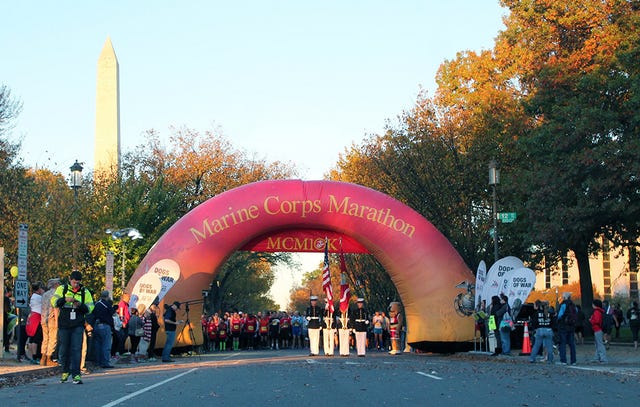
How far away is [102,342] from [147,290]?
398 centimetres

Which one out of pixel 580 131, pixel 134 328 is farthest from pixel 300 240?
pixel 580 131

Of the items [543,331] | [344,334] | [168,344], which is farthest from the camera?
[344,334]

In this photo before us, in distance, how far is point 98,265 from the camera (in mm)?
36406

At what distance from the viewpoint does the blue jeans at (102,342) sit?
20377 mm

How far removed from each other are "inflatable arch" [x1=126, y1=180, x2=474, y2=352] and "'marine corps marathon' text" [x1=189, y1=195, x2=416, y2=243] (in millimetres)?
28

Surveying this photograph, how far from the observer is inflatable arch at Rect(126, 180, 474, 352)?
25.8 m

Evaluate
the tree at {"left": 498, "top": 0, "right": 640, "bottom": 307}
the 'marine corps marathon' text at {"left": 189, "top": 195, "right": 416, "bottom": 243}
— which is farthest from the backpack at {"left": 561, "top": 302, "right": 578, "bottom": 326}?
the tree at {"left": 498, "top": 0, "right": 640, "bottom": 307}

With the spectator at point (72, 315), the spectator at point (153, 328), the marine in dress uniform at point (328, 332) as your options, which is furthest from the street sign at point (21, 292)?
the marine in dress uniform at point (328, 332)

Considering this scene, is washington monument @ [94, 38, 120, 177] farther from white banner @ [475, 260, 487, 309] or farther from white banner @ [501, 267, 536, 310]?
white banner @ [501, 267, 536, 310]

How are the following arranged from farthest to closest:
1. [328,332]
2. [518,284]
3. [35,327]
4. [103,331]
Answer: [328,332] < [518,284] < [103,331] < [35,327]

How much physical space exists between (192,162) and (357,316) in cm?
2762

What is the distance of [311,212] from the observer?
26.8 m

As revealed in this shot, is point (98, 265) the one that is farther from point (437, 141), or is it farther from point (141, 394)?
point (141, 394)

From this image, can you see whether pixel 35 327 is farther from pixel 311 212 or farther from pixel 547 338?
pixel 547 338
